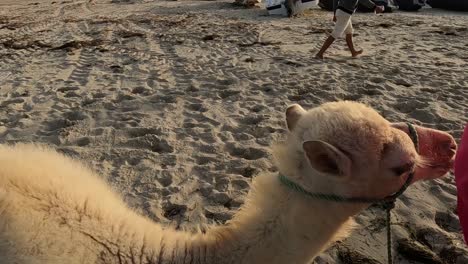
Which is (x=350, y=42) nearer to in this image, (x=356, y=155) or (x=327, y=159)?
(x=356, y=155)

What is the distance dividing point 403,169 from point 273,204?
64 centimetres

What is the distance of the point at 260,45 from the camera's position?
10812 millimetres

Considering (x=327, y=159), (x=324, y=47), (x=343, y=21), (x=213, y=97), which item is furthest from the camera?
(x=324, y=47)

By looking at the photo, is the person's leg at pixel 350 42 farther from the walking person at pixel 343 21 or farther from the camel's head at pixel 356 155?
the camel's head at pixel 356 155

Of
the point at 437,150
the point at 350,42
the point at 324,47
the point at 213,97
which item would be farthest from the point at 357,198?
the point at 350,42

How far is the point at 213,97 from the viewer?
7.21 metres


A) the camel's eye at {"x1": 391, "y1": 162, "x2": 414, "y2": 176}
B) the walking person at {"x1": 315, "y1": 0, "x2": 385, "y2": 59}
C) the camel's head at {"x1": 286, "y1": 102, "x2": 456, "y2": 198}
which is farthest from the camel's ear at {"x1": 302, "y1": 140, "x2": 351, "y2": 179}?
the walking person at {"x1": 315, "y1": 0, "x2": 385, "y2": 59}

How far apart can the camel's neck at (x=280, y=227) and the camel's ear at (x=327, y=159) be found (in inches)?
8.4

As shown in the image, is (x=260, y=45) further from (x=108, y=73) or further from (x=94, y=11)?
(x=94, y=11)

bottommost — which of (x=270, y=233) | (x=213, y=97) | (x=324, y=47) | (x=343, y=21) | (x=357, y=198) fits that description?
(x=213, y=97)

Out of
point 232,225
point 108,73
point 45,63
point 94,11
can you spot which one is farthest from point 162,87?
point 94,11

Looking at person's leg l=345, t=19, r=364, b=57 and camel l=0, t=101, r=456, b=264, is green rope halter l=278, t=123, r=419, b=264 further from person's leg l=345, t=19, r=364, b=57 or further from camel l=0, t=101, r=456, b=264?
person's leg l=345, t=19, r=364, b=57

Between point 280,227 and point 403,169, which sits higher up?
point 403,169

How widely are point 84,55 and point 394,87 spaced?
624cm
